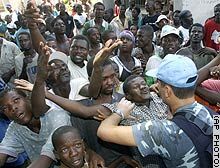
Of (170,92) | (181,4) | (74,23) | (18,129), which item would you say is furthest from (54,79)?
(74,23)

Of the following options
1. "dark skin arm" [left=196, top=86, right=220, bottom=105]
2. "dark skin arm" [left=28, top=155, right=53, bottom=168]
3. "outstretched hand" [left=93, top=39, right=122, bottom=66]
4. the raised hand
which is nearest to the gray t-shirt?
"dark skin arm" [left=28, top=155, right=53, bottom=168]

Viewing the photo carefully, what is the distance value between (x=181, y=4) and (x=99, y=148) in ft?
19.7

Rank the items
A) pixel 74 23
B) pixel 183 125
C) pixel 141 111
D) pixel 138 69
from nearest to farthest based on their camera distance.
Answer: pixel 183 125
pixel 141 111
pixel 138 69
pixel 74 23

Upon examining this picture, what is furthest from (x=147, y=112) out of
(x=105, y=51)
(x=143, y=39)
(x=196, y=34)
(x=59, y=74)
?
(x=143, y=39)

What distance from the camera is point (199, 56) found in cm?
456

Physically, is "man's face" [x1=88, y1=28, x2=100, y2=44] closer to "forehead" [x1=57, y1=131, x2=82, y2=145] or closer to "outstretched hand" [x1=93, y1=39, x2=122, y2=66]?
"outstretched hand" [x1=93, y1=39, x2=122, y2=66]

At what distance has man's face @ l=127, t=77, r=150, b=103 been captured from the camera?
3.08 meters

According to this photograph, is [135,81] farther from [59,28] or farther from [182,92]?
[59,28]

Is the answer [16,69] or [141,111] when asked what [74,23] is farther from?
[141,111]

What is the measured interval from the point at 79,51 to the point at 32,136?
1622 millimetres

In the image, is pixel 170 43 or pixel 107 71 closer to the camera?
pixel 107 71

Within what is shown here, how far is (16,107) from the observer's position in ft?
9.81

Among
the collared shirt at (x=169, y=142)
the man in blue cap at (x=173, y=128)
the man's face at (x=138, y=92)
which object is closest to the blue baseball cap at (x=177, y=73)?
the man in blue cap at (x=173, y=128)

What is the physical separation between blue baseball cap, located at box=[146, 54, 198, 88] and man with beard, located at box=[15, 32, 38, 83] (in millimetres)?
2985
